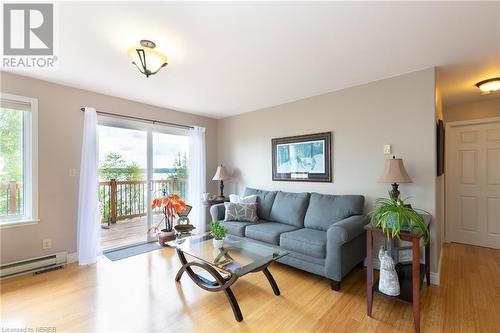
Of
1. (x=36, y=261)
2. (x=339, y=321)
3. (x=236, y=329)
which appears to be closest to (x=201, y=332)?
(x=236, y=329)

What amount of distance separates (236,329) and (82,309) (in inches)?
55.8

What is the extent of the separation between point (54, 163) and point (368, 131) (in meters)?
4.14

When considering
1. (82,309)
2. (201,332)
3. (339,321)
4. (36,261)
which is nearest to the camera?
(201,332)

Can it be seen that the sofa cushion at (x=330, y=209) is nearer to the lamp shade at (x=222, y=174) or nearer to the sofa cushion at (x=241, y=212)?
the sofa cushion at (x=241, y=212)

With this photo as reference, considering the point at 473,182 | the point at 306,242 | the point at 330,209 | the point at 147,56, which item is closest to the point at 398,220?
the point at 306,242

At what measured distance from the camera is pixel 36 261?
2.69 metres

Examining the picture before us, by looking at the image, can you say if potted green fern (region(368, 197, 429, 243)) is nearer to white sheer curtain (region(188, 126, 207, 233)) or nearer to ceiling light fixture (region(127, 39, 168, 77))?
ceiling light fixture (region(127, 39, 168, 77))

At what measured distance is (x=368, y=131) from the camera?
2.95 metres

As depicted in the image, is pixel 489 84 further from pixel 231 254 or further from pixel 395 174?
pixel 231 254

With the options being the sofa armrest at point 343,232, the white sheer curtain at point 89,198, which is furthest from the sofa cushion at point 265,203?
the white sheer curtain at point 89,198

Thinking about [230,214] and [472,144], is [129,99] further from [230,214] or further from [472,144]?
[472,144]

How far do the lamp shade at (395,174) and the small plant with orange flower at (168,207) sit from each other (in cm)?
288

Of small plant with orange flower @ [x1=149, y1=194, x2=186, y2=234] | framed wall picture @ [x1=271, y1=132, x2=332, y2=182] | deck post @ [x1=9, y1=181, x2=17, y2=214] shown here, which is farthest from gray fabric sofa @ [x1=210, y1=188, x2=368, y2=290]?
deck post @ [x1=9, y1=181, x2=17, y2=214]

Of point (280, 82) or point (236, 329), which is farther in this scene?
point (280, 82)
